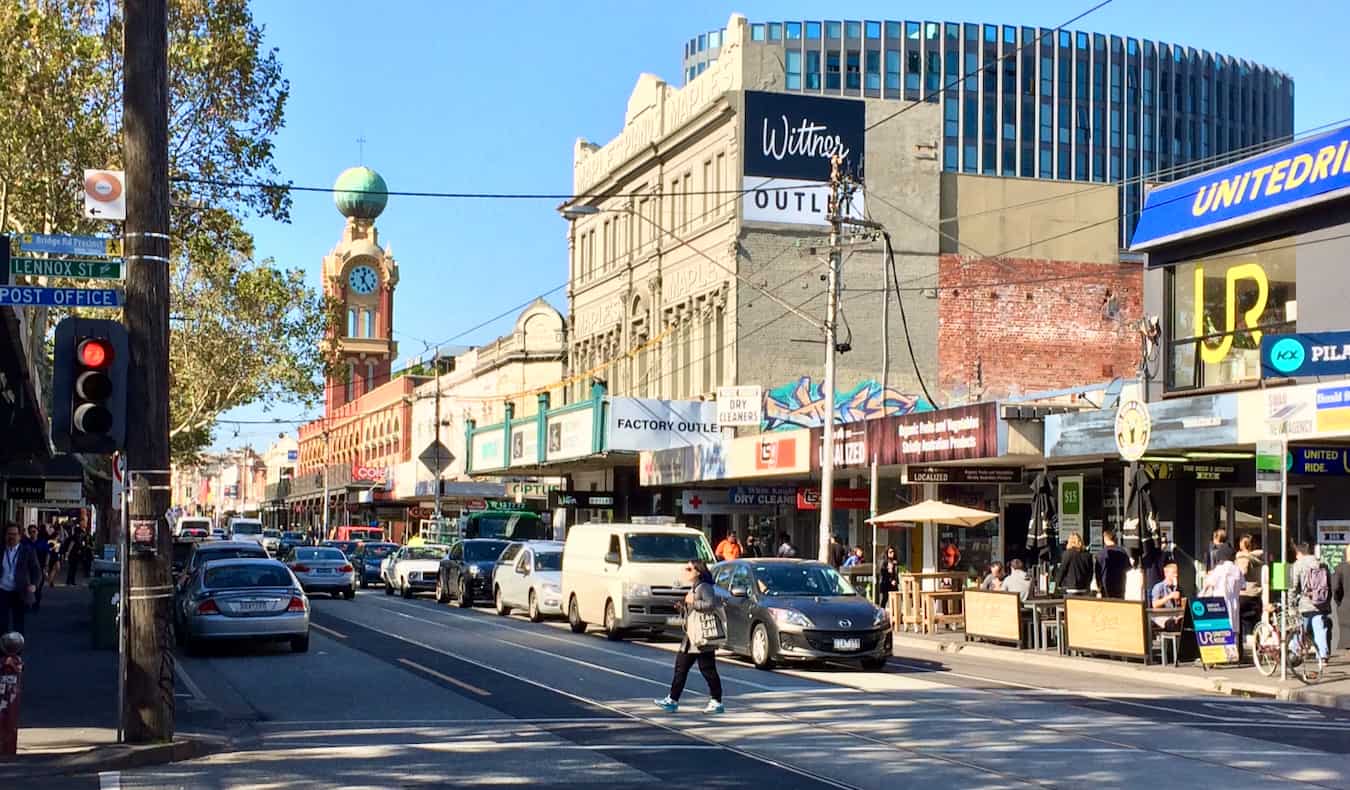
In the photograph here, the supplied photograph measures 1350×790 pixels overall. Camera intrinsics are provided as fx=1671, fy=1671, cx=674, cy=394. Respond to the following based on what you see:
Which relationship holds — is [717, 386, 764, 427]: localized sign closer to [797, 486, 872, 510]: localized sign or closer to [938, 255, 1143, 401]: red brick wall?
[797, 486, 872, 510]: localized sign

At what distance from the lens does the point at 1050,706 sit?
1817 cm

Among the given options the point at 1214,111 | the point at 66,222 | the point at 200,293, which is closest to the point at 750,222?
the point at 200,293

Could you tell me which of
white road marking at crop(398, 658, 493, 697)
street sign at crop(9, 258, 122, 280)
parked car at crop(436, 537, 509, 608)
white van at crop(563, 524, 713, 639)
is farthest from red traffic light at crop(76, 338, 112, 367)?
parked car at crop(436, 537, 509, 608)

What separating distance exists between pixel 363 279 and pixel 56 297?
110 meters

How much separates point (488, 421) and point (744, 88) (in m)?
32.1

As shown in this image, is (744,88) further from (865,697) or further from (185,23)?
(865,697)

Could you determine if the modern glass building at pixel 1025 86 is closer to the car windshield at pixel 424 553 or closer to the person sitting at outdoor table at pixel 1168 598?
the car windshield at pixel 424 553

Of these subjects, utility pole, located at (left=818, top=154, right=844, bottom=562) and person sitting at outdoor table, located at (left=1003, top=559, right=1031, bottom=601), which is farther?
utility pole, located at (left=818, top=154, right=844, bottom=562)

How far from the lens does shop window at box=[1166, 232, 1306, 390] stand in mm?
27281

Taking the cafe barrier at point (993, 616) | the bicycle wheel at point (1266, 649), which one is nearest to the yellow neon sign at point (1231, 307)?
the cafe barrier at point (993, 616)

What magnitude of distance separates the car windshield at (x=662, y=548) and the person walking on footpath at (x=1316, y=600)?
974 centimetres

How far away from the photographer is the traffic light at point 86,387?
1319cm

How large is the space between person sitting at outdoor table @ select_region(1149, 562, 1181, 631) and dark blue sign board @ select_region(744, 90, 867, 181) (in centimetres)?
2649

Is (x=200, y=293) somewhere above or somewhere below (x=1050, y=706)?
above
